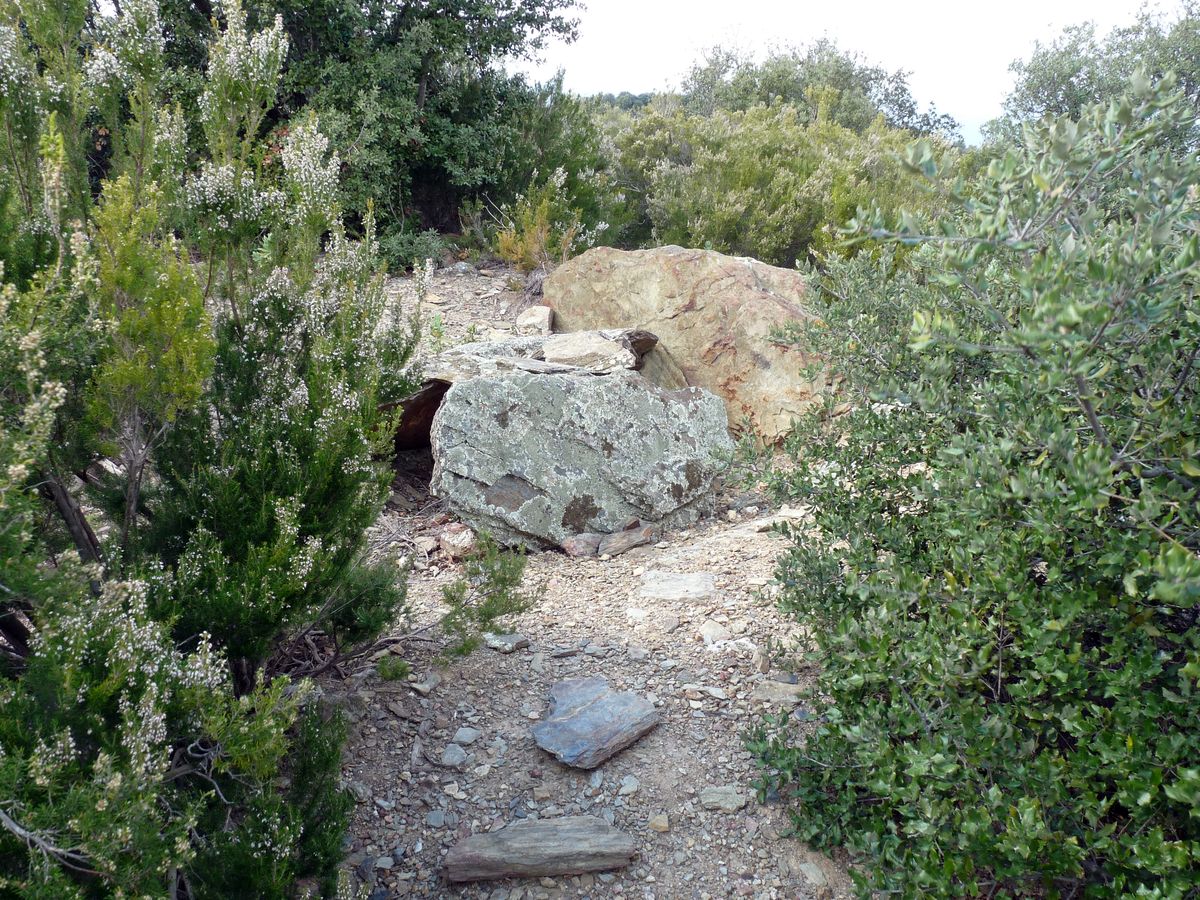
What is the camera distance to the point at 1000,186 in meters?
1.76

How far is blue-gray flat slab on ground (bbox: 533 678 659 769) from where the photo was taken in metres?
3.08

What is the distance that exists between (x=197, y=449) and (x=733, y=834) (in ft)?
7.14

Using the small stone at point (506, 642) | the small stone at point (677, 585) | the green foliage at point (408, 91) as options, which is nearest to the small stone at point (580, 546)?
the small stone at point (677, 585)

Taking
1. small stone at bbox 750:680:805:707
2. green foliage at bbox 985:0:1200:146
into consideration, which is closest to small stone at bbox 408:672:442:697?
small stone at bbox 750:680:805:707

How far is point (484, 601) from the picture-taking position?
3.39 metres

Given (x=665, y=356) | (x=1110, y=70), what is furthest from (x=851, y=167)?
(x=1110, y=70)

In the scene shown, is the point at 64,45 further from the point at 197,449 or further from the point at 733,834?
the point at 733,834

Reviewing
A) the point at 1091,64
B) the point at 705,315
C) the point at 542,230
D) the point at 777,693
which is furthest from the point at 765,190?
the point at 1091,64

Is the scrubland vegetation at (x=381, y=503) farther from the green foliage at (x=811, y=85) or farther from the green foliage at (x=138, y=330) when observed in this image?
the green foliage at (x=811, y=85)

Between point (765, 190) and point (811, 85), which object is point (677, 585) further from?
point (811, 85)

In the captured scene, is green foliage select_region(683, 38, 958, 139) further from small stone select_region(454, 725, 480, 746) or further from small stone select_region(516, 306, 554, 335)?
small stone select_region(454, 725, 480, 746)

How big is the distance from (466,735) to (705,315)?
4498mm

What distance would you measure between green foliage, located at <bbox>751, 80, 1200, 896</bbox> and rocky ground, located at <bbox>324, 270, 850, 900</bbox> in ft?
1.03

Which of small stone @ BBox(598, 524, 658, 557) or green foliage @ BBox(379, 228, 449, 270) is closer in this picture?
small stone @ BBox(598, 524, 658, 557)
